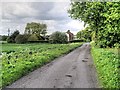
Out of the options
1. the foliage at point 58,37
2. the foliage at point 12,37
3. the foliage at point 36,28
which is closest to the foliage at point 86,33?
the foliage at point 58,37

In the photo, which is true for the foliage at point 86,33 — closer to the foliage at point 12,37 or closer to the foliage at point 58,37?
the foliage at point 58,37

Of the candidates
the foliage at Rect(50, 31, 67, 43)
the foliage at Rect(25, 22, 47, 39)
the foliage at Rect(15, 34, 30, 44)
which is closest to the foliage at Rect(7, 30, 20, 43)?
the foliage at Rect(15, 34, 30, 44)

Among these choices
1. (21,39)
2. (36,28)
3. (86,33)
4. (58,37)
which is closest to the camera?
(86,33)

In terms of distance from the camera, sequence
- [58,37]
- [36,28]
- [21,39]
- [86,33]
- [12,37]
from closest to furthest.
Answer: [86,33]
[21,39]
[58,37]
[12,37]
[36,28]

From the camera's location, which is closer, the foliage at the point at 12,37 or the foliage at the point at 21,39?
the foliage at the point at 21,39

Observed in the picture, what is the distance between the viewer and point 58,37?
98.4 m

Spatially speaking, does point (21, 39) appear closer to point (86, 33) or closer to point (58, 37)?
point (58, 37)

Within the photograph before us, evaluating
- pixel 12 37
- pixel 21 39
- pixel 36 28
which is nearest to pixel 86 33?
pixel 21 39

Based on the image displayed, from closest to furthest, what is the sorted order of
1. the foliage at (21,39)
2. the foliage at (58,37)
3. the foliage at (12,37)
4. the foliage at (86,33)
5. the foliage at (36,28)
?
the foliage at (86,33) < the foliage at (21,39) < the foliage at (58,37) < the foliage at (12,37) < the foliage at (36,28)

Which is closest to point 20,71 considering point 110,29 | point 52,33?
point 110,29

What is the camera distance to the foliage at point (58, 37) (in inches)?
3738

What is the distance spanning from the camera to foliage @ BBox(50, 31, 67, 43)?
94956mm

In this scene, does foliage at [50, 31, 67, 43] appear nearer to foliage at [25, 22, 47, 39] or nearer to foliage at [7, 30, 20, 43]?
foliage at [7, 30, 20, 43]

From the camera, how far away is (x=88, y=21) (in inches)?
1826
